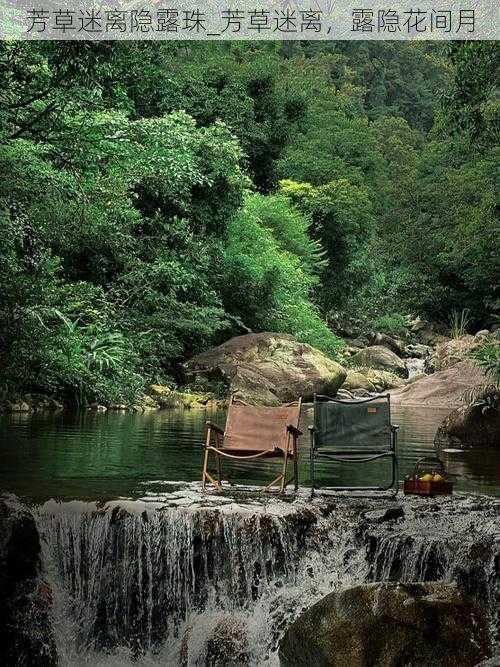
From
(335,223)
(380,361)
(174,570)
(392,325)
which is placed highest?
(335,223)

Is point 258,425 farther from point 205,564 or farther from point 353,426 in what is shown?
point 205,564

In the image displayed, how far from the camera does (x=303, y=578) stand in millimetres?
5789

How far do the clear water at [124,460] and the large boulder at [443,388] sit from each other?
17.7 ft

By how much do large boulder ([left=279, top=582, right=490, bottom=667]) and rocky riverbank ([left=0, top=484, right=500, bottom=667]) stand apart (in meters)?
0.91

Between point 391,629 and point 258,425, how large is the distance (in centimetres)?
298

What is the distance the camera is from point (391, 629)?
443 cm

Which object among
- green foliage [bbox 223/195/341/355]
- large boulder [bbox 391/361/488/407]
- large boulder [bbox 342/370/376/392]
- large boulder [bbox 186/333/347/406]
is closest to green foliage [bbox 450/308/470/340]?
green foliage [bbox 223/195/341/355]

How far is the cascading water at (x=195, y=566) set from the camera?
5609 mm

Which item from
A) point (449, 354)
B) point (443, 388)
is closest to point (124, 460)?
point (443, 388)

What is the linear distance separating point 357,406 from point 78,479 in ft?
7.51

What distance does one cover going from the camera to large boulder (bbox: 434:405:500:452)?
12789 mm

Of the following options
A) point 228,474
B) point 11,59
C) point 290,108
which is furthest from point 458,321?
point 228,474

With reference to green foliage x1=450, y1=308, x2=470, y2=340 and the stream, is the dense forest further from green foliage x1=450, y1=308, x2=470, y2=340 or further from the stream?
the stream

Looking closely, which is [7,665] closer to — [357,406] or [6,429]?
[357,406]
